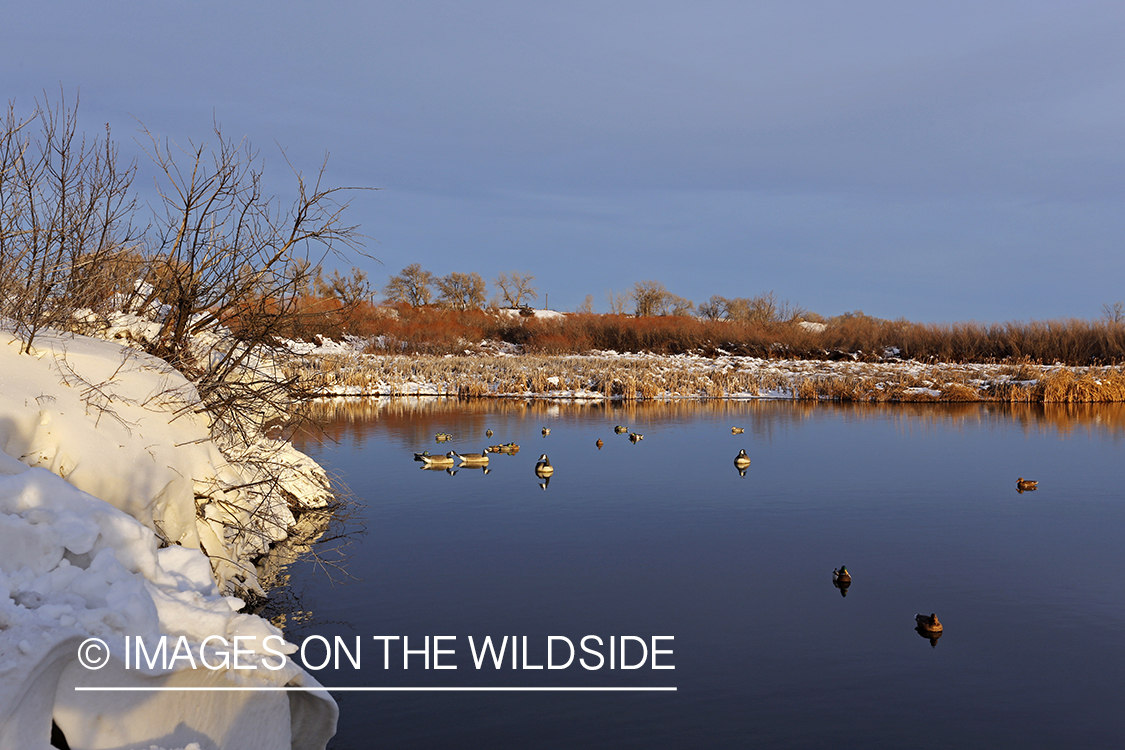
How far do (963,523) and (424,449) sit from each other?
11997 millimetres

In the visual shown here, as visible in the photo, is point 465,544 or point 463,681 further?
point 465,544

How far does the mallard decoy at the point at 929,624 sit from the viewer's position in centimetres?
828

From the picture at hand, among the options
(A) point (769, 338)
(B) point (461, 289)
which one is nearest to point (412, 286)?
(B) point (461, 289)

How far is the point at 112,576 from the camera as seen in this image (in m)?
5.13

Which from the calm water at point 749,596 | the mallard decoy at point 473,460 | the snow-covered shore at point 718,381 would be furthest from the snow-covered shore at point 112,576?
the snow-covered shore at point 718,381

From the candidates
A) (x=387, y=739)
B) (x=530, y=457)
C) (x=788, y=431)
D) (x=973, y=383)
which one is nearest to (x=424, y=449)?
(x=530, y=457)

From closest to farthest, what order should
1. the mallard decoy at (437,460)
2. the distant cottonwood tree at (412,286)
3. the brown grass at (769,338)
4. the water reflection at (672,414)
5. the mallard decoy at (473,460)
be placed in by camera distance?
1. the mallard decoy at (437,460)
2. the mallard decoy at (473,460)
3. the water reflection at (672,414)
4. the brown grass at (769,338)
5. the distant cottonwood tree at (412,286)

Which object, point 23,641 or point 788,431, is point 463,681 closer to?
point 23,641

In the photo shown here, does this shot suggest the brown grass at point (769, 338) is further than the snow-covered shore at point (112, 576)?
Yes

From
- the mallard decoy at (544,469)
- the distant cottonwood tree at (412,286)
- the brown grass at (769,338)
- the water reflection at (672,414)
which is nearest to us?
the mallard decoy at (544,469)

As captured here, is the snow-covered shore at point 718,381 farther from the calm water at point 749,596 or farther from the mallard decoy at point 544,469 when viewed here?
the mallard decoy at point 544,469

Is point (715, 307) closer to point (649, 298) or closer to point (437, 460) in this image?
Answer: point (649, 298)

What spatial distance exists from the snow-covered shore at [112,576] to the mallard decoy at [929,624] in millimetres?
5732

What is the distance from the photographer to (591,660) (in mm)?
7680
